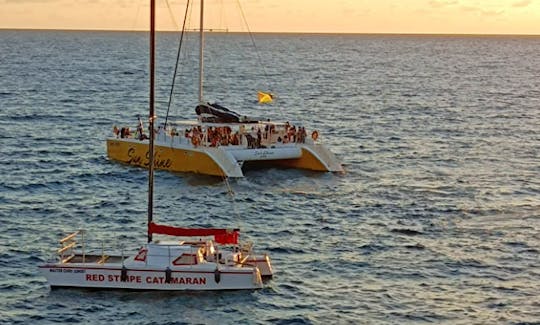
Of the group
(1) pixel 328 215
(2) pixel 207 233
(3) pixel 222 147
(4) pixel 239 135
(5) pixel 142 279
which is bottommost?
(1) pixel 328 215

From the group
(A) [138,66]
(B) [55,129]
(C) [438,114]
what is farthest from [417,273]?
(A) [138,66]

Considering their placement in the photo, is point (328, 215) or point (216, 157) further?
point (216, 157)

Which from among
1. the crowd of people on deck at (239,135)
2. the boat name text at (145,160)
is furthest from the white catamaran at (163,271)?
the boat name text at (145,160)

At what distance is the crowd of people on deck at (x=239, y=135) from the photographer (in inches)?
2007

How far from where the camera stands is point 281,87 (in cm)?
12281

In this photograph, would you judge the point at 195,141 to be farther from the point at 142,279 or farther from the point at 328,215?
the point at 142,279

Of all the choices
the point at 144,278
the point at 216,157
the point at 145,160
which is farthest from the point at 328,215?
the point at 144,278

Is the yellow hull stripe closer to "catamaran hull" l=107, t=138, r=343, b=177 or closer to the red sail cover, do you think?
"catamaran hull" l=107, t=138, r=343, b=177

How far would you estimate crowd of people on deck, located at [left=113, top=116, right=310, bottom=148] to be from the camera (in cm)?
5097

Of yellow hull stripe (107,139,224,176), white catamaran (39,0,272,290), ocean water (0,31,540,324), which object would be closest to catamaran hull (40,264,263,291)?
white catamaran (39,0,272,290)

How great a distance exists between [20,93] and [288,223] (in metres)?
67.0

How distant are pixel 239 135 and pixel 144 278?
22.3 metres

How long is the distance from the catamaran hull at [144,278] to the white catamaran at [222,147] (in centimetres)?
1946

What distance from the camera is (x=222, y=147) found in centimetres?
5041
